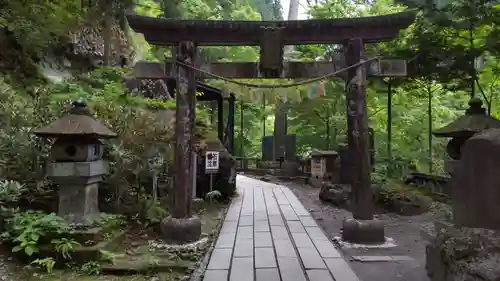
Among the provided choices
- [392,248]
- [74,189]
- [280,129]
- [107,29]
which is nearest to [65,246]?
[74,189]

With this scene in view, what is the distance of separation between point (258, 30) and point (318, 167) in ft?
31.1

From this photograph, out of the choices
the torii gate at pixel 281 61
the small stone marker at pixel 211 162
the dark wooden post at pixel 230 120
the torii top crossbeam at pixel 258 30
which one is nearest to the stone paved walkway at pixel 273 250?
the torii gate at pixel 281 61

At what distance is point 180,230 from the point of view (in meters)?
6.08

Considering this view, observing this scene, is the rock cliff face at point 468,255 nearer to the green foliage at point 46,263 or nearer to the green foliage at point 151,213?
the green foliage at point 46,263

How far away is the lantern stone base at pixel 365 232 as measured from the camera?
6148 millimetres

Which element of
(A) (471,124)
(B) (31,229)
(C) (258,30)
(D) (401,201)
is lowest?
(D) (401,201)

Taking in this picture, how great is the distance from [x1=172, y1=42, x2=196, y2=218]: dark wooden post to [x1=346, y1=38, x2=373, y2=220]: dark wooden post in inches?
111

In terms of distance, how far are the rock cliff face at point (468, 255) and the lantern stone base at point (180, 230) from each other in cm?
439

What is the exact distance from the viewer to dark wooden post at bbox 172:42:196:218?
20.7ft

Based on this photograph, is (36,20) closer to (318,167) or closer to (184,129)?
(184,129)

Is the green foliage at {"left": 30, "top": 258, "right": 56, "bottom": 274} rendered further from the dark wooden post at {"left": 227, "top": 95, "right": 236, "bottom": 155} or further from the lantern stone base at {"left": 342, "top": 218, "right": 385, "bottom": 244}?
the dark wooden post at {"left": 227, "top": 95, "right": 236, "bottom": 155}

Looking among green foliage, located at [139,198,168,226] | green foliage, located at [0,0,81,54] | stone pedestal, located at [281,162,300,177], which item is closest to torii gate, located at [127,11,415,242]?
green foliage, located at [139,198,168,226]

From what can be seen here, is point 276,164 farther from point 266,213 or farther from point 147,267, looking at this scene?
point 147,267

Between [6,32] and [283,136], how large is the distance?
1242cm
